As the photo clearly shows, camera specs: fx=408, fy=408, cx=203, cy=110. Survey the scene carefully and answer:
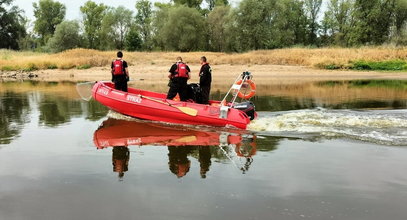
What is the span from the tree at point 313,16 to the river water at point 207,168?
4853 cm

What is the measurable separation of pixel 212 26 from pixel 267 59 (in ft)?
69.0

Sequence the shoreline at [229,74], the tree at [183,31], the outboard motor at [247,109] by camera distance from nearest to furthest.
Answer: the outboard motor at [247,109] → the shoreline at [229,74] → the tree at [183,31]

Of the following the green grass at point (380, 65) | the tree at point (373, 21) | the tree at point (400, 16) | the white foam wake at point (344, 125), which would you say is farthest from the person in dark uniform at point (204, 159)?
the tree at point (400, 16)

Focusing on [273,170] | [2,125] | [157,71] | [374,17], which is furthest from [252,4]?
[273,170]

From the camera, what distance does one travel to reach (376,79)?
2391cm

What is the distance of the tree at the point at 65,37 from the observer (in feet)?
155

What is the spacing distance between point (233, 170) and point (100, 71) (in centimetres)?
2410

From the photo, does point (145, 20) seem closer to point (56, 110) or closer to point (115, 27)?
point (115, 27)

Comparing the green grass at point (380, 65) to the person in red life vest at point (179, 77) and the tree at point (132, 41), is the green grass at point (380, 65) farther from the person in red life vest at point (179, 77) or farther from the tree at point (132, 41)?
the tree at point (132, 41)

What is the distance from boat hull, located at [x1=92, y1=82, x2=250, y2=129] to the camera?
9148 millimetres

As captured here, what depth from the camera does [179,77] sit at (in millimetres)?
10031

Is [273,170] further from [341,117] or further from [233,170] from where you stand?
[341,117]

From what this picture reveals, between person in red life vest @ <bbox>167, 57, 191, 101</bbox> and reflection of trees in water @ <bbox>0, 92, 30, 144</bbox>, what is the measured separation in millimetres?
3722

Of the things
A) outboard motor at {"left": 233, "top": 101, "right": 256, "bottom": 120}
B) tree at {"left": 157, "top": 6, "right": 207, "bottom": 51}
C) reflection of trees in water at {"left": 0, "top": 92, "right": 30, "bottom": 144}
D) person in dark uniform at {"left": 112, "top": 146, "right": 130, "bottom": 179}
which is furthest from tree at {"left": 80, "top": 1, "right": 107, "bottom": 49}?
person in dark uniform at {"left": 112, "top": 146, "right": 130, "bottom": 179}
